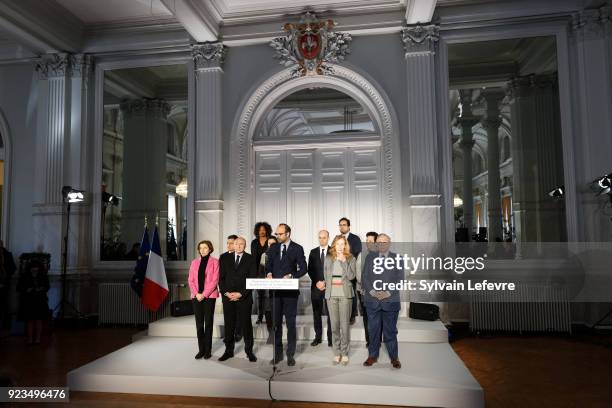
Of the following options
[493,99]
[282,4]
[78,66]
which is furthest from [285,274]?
[78,66]

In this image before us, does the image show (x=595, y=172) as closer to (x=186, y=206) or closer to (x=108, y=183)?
(x=186, y=206)

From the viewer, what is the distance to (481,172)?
7754 millimetres

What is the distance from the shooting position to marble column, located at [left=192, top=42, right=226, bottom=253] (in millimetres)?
8070

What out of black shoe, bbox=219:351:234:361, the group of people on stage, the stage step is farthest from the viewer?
the stage step

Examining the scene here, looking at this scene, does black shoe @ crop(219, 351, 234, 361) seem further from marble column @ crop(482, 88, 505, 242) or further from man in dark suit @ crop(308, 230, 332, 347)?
marble column @ crop(482, 88, 505, 242)

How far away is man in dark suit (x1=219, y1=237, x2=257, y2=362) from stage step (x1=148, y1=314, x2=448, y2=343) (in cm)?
117

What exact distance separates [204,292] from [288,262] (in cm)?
105

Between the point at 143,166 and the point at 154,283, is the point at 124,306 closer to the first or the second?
the point at 154,283

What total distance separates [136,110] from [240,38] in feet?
7.99

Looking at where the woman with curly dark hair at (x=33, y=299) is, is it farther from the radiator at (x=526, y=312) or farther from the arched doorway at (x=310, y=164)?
the radiator at (x=526, y=312)

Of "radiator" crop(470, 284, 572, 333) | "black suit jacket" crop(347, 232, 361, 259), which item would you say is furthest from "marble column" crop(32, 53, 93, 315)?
"radiator" crop(470, 284, 572, 333)

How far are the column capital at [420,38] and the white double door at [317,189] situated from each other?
1.79 metres

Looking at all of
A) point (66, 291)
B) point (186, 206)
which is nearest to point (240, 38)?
point (186, 206)

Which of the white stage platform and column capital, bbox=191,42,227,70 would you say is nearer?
the white stage platform
